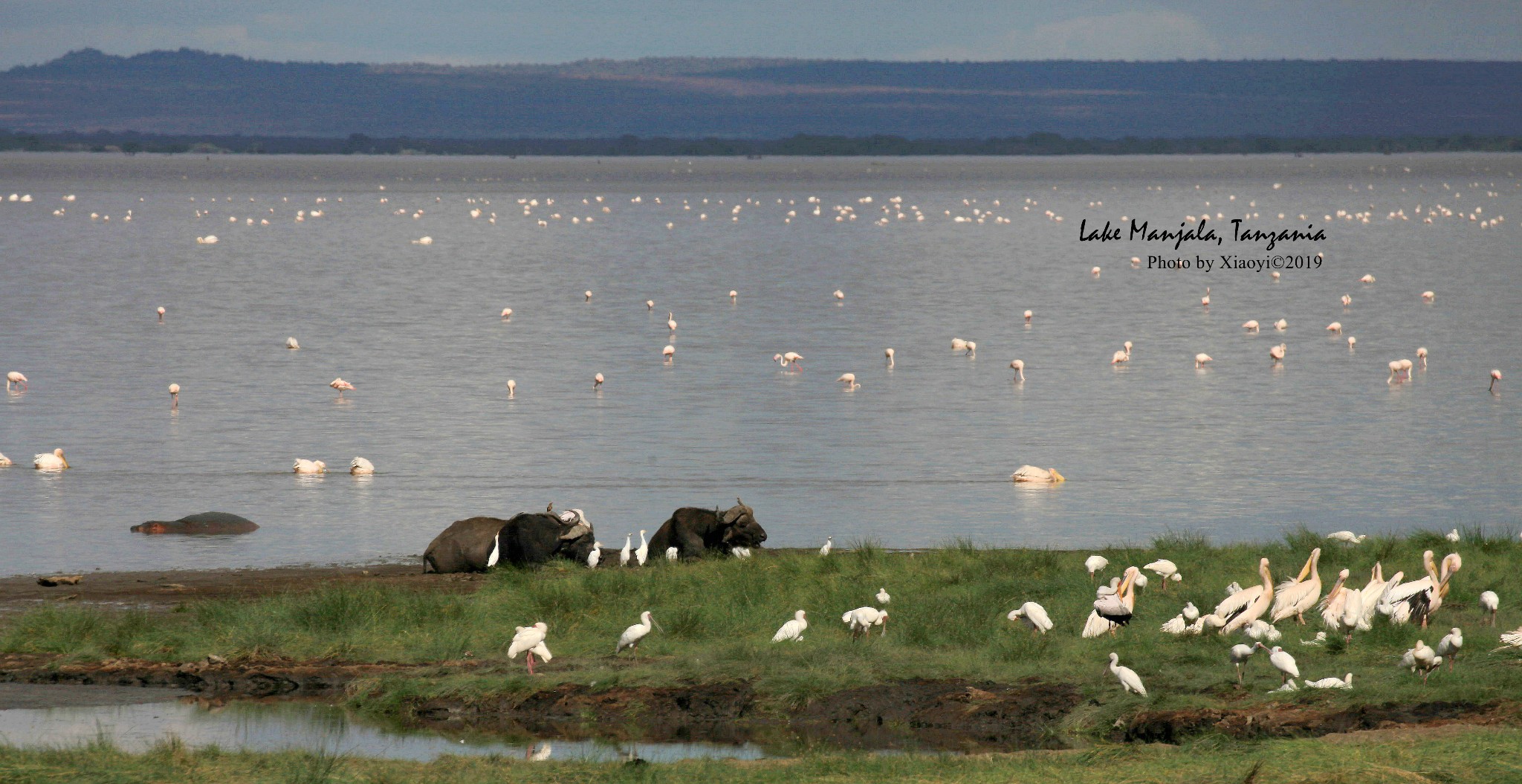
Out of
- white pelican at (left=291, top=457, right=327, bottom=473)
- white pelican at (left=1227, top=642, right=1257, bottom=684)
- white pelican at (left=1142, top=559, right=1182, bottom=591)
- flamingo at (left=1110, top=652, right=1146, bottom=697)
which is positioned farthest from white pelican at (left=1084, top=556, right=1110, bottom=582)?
white pelican at (left=291, top=457, right=327, bottom=473)

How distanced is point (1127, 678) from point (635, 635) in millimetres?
3800

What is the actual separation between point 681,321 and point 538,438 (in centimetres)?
2228

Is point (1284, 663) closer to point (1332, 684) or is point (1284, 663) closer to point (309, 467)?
point (1332, 684)

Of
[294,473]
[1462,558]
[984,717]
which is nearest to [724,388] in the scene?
[294,473]

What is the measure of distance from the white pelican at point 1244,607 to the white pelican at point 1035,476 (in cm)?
1076

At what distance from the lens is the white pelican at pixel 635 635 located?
14180 millimetres

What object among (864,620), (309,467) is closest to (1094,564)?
(864,620)

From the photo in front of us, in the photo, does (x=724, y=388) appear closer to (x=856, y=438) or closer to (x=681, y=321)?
(x=856, y=438)

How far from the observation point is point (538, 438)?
29.5m

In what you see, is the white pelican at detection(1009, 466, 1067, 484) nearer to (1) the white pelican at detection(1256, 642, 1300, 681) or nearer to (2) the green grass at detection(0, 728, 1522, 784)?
(1) the white pelican at detection(1256, 642, 1300, 681)

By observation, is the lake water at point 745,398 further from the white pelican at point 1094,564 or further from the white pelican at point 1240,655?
the white pelican at point 1240,655

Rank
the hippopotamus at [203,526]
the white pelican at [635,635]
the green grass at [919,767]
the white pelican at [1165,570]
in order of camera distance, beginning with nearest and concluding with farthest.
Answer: the green grass at [919,767]
the white pelican at [635,635]
the white pelican at [1165,570]
the hippopotamus at [203,526]

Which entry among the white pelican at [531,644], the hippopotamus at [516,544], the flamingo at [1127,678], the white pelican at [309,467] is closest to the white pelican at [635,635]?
the white pelican at [531,644]

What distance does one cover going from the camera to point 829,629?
1520 centimetres
